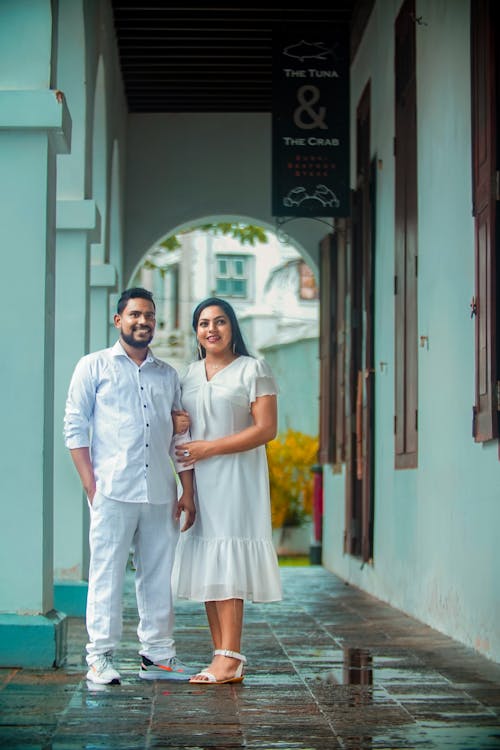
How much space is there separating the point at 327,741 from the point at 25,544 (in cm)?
215

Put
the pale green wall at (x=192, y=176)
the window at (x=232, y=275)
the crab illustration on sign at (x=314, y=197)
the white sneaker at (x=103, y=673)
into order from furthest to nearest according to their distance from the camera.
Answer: the window at (x=232, y=275)
the pale green wall at (x=192, y=176)
the crab illustration on sign at (x=314, y=197)
the white sneaker at (x=103, y=673)

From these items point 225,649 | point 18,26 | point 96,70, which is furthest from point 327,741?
point 96,70

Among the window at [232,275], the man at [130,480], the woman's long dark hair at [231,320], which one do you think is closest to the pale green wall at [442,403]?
the woman's long dark hair at [231,320]

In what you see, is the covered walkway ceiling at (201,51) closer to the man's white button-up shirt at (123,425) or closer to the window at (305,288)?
the man's white button-up shirt at (123,425)

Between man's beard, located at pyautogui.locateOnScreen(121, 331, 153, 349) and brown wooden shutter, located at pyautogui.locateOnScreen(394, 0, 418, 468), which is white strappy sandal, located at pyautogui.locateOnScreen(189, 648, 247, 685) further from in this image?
brown wooden shutter, located at pyautogui.locateOnScreen(394, 0, 418, 468)

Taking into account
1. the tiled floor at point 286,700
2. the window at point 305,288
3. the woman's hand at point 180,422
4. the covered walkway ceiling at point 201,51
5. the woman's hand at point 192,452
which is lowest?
the tiled floor at point 286,700

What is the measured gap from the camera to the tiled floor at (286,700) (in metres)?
4.08

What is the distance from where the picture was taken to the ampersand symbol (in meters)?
9.96

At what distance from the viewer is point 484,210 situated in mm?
6098

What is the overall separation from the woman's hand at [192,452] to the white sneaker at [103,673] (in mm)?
830

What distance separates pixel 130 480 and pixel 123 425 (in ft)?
0.73

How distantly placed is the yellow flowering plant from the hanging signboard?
1262 cm

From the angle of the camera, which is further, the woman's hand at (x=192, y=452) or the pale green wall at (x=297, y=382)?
the pale green wall at (x=297, y=382)

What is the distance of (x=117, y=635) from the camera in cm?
534
